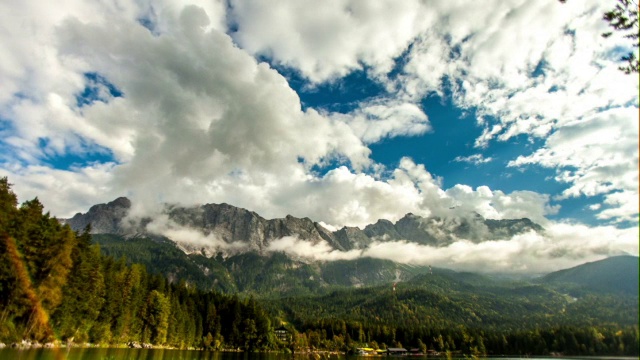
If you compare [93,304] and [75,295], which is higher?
[75,295]

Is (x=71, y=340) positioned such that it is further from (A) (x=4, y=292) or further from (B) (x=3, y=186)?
(B) (x=3, y=186)

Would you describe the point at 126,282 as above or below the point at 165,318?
above

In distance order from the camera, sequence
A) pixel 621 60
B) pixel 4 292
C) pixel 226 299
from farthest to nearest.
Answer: pixel 226 299
pixel 4 292
pixel 621 60

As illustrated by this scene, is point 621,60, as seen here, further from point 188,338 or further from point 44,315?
point 188,338

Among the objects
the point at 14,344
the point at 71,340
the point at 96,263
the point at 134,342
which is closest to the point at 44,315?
the point at 14,344

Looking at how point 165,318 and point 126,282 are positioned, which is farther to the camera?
point 165,318

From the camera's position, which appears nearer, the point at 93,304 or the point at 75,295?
the point at 75,295

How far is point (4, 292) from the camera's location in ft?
170

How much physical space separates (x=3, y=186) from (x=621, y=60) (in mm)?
79102

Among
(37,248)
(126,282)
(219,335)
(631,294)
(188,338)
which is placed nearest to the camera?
(631,294)

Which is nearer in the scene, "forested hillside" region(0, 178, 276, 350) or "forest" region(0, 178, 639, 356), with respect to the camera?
"forest" region(0, 178, 639, 356)

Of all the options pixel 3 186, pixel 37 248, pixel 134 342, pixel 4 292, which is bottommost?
pixel 134 342

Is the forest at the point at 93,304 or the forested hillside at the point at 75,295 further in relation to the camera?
the forested hillside at the point at 75,295

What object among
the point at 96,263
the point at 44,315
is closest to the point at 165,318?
the point at 96,263
